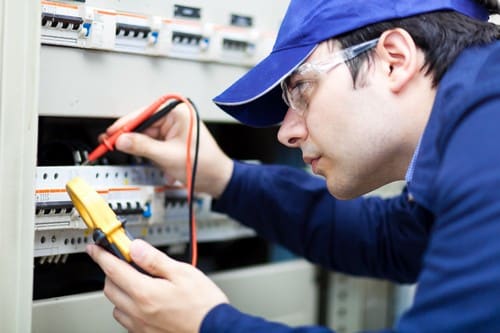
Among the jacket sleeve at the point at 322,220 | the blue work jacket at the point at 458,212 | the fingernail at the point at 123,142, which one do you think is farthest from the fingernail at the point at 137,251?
the jacket sleeve at the point at 322,220

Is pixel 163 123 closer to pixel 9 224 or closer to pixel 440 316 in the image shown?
pixel 9 224

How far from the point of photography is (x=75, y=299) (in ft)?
3.24

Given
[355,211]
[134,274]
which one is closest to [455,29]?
[355,211]

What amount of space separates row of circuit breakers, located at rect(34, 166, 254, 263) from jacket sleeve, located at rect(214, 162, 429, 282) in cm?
9

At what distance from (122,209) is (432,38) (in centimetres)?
56

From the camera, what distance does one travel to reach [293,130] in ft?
3.10

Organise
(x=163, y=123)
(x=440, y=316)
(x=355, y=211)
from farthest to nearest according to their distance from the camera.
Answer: (x=355, y=211), (x=163, y=123), (x=440, y=316)

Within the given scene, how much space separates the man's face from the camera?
0.86 m

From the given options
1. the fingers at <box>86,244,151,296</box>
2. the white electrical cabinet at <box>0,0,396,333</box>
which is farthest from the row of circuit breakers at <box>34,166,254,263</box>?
the fingers at <box>86,244,151,296</box>

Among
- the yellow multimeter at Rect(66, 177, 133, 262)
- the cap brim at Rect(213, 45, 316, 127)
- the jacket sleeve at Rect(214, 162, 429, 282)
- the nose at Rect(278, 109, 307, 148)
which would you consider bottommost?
the jacket sleeve at Rect(214, 162, 429, 282)

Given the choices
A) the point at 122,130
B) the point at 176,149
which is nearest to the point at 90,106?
the point at 122,130

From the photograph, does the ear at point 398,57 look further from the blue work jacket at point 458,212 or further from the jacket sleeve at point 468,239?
the jacket sleeve at point 468,239

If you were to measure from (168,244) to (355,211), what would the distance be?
1.26 feet

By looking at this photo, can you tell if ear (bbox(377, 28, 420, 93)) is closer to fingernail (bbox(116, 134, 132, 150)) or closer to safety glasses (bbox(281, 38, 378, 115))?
safety glasses (bbox(281, 38, 378, 115))
